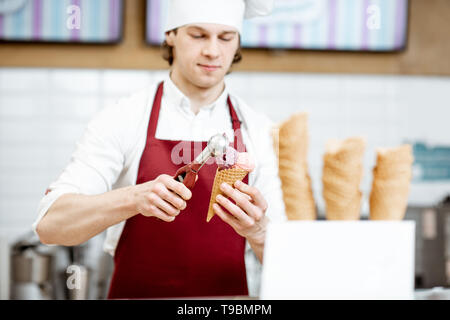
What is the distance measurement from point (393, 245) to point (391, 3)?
1.32m

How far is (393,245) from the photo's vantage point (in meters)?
0.58

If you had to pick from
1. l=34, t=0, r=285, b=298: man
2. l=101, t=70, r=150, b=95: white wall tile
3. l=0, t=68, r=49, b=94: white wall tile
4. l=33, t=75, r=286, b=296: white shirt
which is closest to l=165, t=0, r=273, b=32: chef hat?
l=34, t=0, r=285, b=298: man

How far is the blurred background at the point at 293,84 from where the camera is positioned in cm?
160

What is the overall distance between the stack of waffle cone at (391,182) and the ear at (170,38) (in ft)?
1.26

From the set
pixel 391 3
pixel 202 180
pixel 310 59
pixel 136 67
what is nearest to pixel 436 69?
pixel 391 3

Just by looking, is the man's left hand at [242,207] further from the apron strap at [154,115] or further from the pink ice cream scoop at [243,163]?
the apron strap at [154,115]

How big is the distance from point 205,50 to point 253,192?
0.84 ft

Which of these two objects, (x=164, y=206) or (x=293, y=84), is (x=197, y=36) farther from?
(x=293, y=84)

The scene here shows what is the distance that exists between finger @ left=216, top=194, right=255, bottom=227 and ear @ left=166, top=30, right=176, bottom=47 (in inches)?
13.0

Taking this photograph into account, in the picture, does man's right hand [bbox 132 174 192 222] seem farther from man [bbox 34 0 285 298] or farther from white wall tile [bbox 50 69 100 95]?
white wall tile [bbox 50 69 100 95]

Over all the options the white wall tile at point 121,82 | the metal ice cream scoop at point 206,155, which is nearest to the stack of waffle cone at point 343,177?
the metal ice cream scoop at point 206,155

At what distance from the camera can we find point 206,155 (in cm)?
59

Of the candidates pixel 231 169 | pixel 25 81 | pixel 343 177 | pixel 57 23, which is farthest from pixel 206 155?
pixel 25 81
